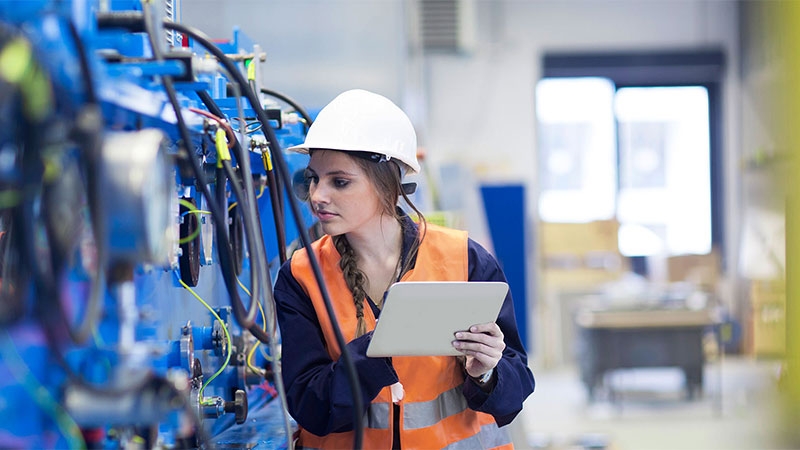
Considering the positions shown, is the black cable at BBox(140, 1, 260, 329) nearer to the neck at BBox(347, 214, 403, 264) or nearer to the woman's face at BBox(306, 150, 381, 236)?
the woman's face at BBox(306, 150, 381, 236)

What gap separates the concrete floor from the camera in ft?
15.3

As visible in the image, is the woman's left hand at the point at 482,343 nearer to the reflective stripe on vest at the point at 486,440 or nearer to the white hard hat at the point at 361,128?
the reflective stripe on vest at the point at 486,440

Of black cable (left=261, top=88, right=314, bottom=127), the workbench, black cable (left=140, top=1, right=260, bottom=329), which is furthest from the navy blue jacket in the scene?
the workbench

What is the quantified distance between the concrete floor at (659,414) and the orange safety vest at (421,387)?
2.34 metres

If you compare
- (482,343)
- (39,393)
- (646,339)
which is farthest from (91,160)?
(646,339)

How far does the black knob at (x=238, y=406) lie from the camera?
62.9 inches

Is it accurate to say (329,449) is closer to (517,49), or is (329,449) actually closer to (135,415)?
(135,415)

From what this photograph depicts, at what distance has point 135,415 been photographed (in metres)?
0.89

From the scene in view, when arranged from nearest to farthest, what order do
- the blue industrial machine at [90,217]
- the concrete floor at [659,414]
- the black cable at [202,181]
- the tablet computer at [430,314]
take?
the blue industrial machine at [90,217], the black cable at [202,181], the tablet computer at [430,314], the concrete floor at [659,414]

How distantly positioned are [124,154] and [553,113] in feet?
24.4

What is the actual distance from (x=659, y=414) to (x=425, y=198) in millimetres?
2679

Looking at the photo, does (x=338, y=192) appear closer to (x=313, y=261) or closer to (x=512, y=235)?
(x=313, y=261)

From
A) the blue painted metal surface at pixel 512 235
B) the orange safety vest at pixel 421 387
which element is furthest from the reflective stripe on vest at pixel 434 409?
the blue painted metal surface at pixel 512 235

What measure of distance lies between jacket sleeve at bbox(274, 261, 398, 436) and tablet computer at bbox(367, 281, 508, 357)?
58 mm
